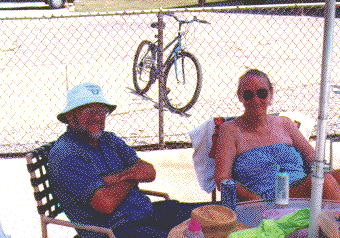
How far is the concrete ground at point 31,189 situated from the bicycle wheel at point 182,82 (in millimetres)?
1434

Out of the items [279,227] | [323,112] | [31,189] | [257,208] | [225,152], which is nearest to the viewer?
[323,112]

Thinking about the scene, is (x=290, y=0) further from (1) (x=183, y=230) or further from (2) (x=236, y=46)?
(1) (x=183, y=230)

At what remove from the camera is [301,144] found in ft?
10.4

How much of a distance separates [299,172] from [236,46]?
7817 mm

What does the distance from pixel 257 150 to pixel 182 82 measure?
390 cm

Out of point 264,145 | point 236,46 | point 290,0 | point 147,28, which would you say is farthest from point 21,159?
point 290,0

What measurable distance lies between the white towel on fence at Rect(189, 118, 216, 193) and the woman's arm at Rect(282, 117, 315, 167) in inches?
22.1

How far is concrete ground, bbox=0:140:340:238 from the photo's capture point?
3.67 metres

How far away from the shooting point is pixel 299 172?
305 centimetres

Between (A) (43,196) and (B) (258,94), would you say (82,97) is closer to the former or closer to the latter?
(A) (43,196)

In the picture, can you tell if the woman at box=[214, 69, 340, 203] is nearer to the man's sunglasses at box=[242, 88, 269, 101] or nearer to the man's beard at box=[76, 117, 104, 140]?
the man's sunglasses at box=[242, 88, 269, 101]

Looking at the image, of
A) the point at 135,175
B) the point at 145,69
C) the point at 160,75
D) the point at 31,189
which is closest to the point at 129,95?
the point at 145,69

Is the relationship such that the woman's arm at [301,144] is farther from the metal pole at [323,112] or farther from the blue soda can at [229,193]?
the metal pole at [323,112]

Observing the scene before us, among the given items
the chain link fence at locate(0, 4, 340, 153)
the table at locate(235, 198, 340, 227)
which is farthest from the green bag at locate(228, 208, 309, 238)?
the chain link fence at locate(0, 4, 340, 153)
